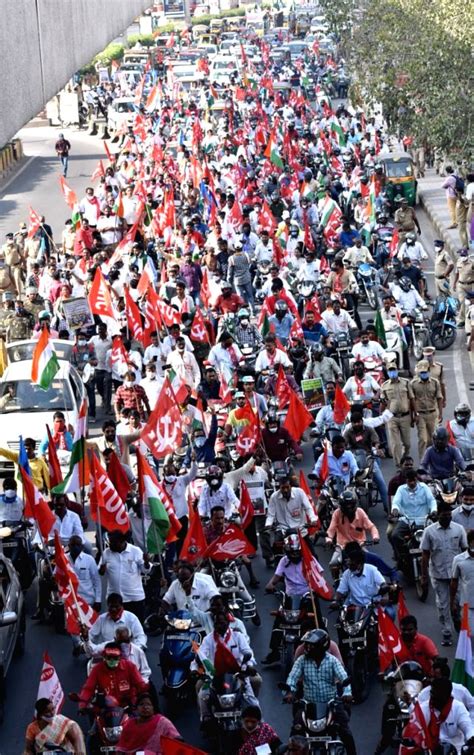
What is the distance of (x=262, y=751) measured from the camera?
11.6m

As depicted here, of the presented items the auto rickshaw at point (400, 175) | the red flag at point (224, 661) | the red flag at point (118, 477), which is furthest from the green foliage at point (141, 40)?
the red flag at point (224, 661)

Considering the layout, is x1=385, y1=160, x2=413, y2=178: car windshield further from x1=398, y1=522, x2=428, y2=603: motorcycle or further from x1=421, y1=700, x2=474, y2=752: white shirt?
x1=421, y1=700, x2=474, y2=752: white shirt

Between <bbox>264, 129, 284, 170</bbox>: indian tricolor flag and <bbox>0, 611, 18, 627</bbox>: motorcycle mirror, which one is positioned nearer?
<bbox>0, 611, 18, 627</bbox>: motorcycle mirror

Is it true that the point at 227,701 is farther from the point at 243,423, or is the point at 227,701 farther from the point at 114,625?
the point at 243,423

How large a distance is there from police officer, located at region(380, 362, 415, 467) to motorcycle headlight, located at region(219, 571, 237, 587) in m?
4.79

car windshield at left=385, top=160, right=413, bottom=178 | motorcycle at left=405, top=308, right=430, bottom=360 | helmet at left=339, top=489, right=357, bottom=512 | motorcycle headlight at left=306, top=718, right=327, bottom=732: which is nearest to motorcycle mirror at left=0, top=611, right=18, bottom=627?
motorcycle headlight at left=306, top=718, right=327, bottom=732

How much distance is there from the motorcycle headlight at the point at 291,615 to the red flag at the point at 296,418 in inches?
191

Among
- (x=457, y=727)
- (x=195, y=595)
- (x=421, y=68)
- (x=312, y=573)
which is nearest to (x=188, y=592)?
(x=195, y=595)

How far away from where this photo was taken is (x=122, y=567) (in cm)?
1470

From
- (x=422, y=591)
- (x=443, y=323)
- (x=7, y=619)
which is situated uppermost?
(x=7, y=619)

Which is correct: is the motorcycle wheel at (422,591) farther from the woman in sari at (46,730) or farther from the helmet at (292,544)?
the woman in sari at (46,730)

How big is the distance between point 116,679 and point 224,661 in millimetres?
759

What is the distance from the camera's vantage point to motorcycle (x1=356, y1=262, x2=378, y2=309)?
91.4ft

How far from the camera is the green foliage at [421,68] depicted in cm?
3506
